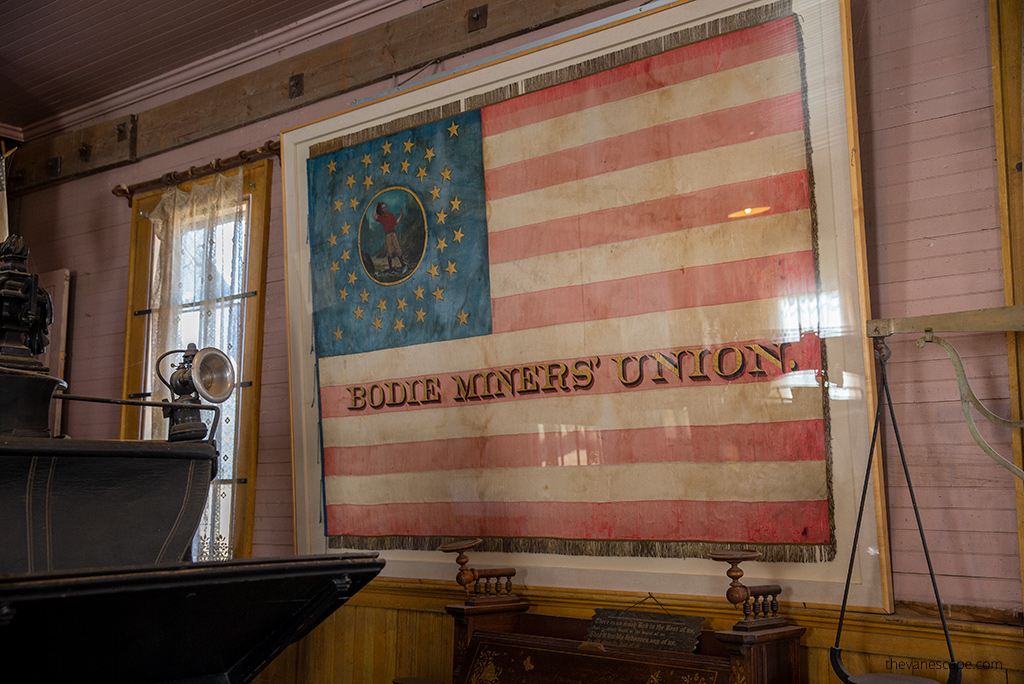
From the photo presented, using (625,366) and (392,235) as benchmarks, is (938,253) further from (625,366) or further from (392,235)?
(392,235)

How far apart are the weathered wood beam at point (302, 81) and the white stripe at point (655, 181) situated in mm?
781

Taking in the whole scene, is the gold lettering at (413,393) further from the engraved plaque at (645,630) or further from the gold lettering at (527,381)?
the engraved plaque at (645,630)

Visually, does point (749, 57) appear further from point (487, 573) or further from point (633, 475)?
point (487, 573)

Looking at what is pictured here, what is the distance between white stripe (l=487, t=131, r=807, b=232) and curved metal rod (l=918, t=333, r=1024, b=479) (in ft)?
2.35

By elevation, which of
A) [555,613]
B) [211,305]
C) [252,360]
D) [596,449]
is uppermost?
[211,305]

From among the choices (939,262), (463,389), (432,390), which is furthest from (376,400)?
(939,262)

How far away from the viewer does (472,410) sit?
141 inches

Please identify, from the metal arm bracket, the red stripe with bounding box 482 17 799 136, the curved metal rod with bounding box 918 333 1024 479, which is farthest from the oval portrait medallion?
the curved metal rod with bounding box 918 333 1024 479

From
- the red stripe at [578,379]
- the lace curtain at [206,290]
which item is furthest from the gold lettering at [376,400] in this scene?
Result: the lace curtain at [206,290]

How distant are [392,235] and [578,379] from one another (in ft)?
3.91

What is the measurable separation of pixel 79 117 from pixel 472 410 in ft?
12.5

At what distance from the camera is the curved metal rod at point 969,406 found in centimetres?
239

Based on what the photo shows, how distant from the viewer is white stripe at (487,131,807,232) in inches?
113

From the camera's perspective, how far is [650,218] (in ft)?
10.3
